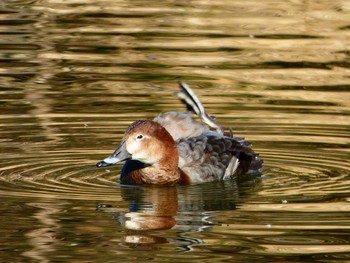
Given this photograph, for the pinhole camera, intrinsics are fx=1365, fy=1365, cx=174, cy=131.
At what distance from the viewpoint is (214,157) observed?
1170 centimetres

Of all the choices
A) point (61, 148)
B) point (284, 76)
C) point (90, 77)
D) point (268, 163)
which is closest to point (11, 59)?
point (90, 77)

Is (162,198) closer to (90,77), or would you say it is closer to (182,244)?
(182,244)

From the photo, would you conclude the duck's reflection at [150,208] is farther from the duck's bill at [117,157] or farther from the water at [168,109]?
the duck's bill at [117,157]

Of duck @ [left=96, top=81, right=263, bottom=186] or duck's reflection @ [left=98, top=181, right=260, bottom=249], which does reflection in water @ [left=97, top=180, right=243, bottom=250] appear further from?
duck @ [left=96, top=81, right=263, bottom=186]

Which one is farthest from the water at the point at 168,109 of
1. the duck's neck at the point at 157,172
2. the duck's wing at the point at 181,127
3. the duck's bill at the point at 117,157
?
the duck's wing at the point at 181,127

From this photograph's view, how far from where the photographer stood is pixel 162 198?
10914 mm

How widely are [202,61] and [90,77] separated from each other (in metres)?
1.74

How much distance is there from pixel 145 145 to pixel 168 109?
140 inches

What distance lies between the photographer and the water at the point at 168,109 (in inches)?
367

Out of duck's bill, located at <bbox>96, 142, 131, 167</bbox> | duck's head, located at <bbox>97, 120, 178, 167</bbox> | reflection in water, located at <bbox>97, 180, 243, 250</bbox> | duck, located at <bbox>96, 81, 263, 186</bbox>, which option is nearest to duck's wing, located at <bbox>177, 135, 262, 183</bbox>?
duck, located at <bbox>96, 81, 263, 186</bbox>

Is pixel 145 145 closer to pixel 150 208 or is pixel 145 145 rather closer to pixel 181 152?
pixel 181 152

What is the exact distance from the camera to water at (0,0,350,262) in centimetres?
933

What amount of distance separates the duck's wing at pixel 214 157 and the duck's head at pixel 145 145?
0.86 feet

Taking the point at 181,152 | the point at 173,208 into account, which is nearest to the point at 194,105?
the point at 181,152
